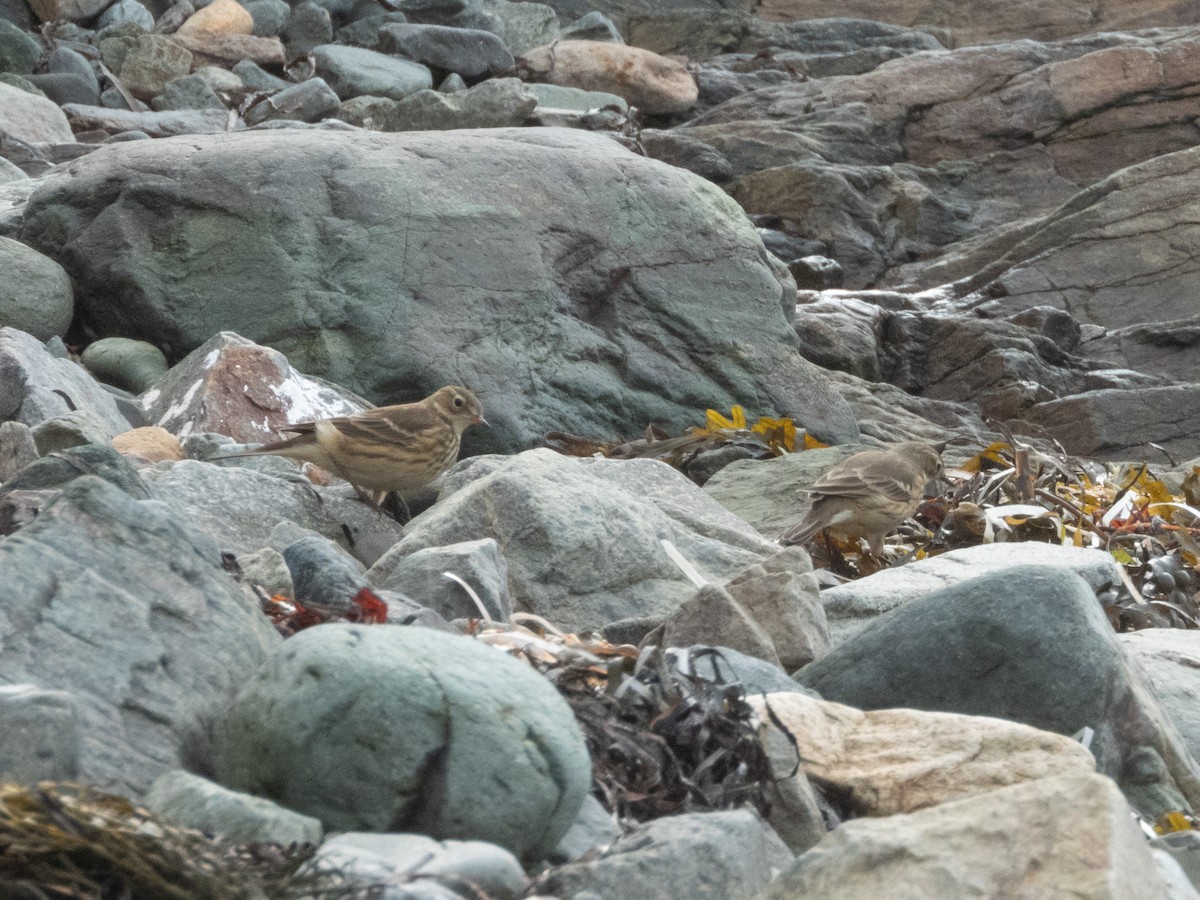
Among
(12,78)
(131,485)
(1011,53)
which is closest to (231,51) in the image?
(12,78)

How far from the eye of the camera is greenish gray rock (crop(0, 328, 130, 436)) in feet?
21.2

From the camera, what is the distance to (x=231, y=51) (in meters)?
21.2

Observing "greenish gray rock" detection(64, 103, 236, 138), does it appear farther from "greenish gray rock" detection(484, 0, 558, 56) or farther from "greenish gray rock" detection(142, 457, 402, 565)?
"greenish gray rock" detection(142, 457, 402, 565)

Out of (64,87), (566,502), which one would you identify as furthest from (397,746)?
(64,87)

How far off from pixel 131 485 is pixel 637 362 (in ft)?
17.1

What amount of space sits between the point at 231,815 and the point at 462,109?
1644cm

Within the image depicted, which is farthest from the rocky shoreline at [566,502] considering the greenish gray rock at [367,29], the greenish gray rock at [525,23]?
the greenish gray rock at [525,23]

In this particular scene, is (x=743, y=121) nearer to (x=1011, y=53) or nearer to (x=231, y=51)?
(x=1011, y=53)

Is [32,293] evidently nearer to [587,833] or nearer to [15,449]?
[15,449]

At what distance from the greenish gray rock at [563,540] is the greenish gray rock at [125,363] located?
3.23 m

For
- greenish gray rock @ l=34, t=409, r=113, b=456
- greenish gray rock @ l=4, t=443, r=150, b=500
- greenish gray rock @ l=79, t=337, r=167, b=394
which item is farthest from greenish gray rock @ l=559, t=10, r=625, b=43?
greenish gray rock @ l=4, t=443, r=150, b=500

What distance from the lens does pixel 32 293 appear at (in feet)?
27.3

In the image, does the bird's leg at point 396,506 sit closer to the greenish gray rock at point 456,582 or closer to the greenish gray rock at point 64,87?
the greenish gray rock at point 456,582

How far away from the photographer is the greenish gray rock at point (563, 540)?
488 centimetres
